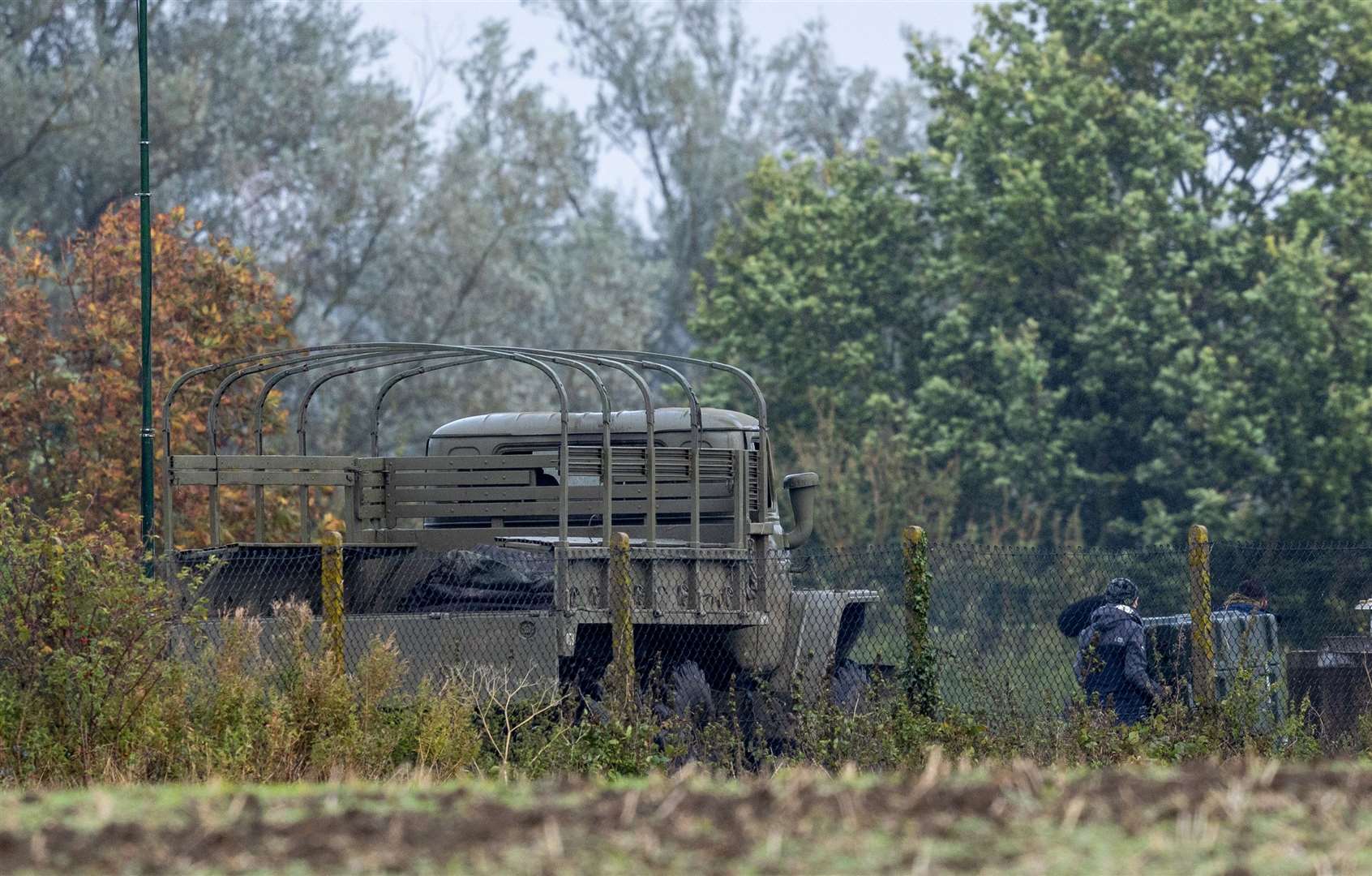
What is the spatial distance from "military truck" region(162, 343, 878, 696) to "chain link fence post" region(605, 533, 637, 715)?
0.15m

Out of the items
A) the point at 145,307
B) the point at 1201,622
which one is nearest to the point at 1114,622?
the point at 1201,622

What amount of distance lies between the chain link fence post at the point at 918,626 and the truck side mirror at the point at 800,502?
265 centimetres

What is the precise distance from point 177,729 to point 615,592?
2.51 metres

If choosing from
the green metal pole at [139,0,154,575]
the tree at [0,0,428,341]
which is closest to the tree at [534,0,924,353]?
the tree at [0,0,428,341]

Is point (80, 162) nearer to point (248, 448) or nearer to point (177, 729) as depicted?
point (248, 448)

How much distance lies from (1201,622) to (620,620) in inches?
133

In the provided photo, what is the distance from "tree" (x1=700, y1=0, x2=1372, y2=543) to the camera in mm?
31281

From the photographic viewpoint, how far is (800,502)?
47.0ft

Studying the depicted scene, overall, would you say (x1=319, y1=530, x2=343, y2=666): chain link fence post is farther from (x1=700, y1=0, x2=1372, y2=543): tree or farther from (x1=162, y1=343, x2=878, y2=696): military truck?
(x1=700, y1=0, x2=1372, y2=543): tree

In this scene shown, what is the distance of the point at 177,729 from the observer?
31.9ft

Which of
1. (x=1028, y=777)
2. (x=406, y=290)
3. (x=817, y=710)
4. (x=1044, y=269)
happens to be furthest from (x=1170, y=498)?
(x=1028, y=777)

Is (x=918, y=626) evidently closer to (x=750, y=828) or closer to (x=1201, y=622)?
(x=1201, y=622)

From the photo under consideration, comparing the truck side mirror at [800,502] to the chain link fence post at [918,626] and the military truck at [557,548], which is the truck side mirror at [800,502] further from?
the chain link fence post at [918,626]

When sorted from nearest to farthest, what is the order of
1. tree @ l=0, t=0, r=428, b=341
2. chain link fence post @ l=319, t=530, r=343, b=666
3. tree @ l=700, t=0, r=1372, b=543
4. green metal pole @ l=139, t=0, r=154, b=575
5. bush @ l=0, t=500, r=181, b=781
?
bush @ l=0, t=500, r=181, b=781
chain link fence post @ l=319, t=530, r=343, b=666
green metal pole @ l=139, t=0, r=154, b=575
tree @ l=700, t=0, r=1372, b=543
tree @ l=0, t=0, r=428, b=341
